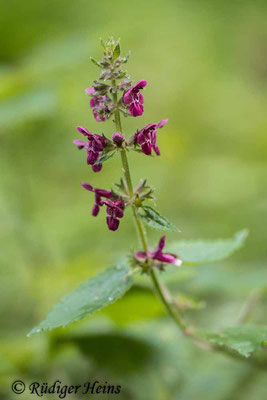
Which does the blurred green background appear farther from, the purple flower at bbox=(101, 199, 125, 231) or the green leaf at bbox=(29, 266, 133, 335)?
the purple flower at bbox=(101, 199, 125, 231)

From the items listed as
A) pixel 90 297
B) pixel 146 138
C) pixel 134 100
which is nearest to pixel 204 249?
pixel 90 297

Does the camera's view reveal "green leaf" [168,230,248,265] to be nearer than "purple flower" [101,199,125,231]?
No

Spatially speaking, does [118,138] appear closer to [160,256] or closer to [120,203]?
[120,203]

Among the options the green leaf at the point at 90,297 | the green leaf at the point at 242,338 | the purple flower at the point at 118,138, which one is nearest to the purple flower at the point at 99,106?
the purple flower at the point at 118,138

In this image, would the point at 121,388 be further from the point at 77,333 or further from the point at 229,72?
the point at 229,72

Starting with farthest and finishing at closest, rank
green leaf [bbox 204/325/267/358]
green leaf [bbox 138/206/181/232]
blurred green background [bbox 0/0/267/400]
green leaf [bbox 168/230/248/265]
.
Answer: blurred green background [bbox 0/0/267/400] → green leaf [bbox 168/230/248/265] → green leaf [bbox 204/325/267/358] → green leaf [bbox 138/206/181/232]

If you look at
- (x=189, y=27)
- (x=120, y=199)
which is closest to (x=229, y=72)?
(x=189, y=27)

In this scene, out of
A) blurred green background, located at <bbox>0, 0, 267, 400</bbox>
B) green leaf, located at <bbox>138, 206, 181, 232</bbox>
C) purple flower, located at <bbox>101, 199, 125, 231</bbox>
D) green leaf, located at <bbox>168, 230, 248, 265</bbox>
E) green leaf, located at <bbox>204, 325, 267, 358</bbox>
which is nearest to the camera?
green leaf, located at <bbox>138, 206, 181, 232</bbox>

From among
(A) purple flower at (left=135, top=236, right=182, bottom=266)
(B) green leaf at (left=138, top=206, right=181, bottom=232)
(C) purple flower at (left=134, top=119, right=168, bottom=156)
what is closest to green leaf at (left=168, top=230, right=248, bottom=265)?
(A) purple flower at (left=135, top=236, right=182, bottom=266)

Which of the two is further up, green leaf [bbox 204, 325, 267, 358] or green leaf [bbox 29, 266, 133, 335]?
green leaf [bbox 29, 266, 133, 335]

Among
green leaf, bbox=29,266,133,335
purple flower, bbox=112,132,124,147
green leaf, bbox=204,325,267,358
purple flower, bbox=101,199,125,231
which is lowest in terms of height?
green leaf, bbox=204,325,267,358
